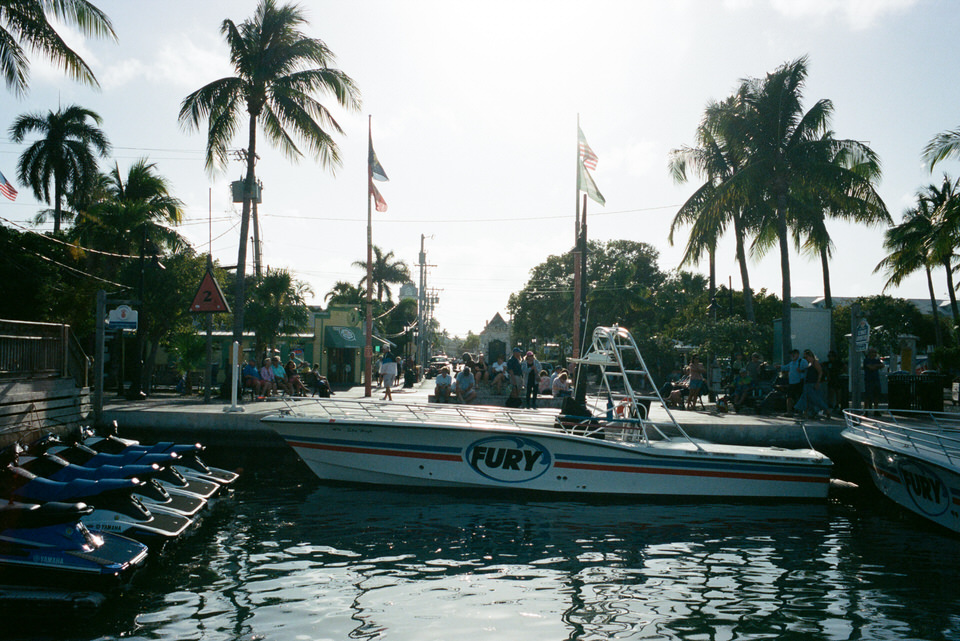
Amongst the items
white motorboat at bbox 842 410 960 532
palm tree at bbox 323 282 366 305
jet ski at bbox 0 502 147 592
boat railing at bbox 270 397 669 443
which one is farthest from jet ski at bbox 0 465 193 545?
palm tree at bbox 323 282 366 305

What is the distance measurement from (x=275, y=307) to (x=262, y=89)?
11.4m

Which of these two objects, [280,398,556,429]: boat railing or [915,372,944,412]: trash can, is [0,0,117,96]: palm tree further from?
[915,372,944,412]: trash can

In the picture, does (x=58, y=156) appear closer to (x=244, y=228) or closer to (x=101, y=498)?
(x=244, y=228)

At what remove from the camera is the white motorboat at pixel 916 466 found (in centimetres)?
880

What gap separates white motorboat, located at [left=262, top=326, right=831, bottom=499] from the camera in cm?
1033

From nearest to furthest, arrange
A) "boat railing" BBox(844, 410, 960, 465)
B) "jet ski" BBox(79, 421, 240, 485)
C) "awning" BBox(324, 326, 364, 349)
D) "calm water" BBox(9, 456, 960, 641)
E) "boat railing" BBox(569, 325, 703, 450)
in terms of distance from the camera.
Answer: "calm water" BBox(9, 456, 960, 641)
"boat railing" BBox(844, 410, 960, 465)
"jet ski" BBox(79, 421, 240, 485)
"boat railing" BBox(569, 325, 703, 450)
"awning" BBox(324, 326, 364, 349)

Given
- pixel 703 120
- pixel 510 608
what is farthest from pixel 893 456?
pixel 703 120

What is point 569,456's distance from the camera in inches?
410

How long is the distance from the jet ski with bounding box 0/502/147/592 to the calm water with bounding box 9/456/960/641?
31 centimetres

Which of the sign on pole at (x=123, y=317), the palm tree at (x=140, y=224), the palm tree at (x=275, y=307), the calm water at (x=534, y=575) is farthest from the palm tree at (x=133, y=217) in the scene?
the calm water at (x=534, y=575)

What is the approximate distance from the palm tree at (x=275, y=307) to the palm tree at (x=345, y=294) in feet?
93.3

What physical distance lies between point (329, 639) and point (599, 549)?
3781 millimetres

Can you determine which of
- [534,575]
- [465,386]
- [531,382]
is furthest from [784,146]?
[534,575]

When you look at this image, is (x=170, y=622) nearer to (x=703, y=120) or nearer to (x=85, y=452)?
(x=85, y=452)
